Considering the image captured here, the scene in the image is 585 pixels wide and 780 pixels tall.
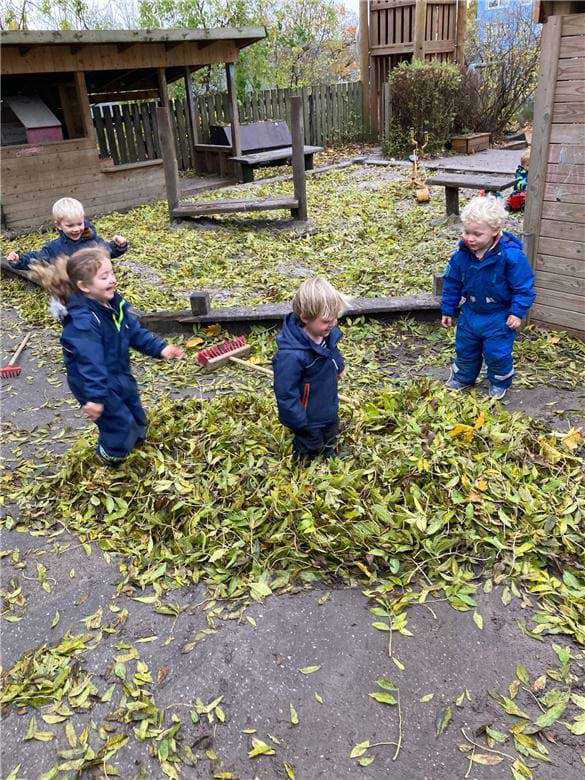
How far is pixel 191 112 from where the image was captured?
44.8ft

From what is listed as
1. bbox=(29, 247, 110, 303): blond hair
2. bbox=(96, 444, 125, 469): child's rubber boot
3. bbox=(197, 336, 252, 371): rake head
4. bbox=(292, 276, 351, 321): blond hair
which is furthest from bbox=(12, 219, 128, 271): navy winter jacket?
bbox=(292, 276, 351, 321): blond hair

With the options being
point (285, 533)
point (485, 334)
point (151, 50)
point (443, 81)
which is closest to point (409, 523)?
point (285, 533)

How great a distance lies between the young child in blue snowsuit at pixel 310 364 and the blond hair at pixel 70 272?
43.9 inches

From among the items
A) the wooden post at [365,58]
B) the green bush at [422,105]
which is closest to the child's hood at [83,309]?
the green bush at [422,105]

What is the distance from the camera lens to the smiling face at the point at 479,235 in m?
4.11

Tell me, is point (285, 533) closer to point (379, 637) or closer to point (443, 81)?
point (379, 637)

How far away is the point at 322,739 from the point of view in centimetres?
243

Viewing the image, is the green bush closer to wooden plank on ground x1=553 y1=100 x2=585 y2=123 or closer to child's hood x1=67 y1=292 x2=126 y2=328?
wooden plank on ground x1=553 y1=100 x2=585 y2=123

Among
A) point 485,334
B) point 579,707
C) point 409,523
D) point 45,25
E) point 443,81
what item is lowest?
point 579,707

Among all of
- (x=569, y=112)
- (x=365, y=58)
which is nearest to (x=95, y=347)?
(x=569, y=112)

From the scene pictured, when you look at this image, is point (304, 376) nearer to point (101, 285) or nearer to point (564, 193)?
point (101, 285)

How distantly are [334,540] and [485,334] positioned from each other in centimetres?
208

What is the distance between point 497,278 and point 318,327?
1632mm

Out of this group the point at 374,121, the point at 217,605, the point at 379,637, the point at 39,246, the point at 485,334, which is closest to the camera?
the point at 379,637
